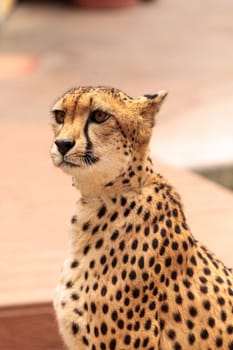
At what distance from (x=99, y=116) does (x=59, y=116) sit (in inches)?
1.6

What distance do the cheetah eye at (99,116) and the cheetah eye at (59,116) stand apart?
3 centimetres

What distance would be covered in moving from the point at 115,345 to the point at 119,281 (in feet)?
0.20

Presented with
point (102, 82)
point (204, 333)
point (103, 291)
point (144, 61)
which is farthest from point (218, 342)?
point (144, 61)

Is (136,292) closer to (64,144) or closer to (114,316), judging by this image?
(114,316)

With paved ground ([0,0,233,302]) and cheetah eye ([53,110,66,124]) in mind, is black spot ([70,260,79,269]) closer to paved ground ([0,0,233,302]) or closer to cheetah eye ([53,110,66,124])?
cheetah eye ([53,110,66,124])

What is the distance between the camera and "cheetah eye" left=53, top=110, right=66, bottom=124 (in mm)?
843

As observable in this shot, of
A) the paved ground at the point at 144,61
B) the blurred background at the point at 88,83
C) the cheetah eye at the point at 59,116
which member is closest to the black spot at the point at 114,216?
the cheetah eye at the point at 59,116

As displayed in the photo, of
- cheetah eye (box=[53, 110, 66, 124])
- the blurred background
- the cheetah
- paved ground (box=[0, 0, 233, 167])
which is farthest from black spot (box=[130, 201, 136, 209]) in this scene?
paved ground (box=[0, 0, 233, 167])

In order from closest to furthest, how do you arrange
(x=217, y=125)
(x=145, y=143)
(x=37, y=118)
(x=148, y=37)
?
(x=145, y=143) → (x=217, y=125) → (x=37, y=118) → (x=148, y=37)

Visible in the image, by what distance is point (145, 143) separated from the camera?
848 millimetres

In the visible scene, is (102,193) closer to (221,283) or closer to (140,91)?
(221,283)

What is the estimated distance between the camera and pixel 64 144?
32.0 inches

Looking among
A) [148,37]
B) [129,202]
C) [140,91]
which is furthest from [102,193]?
[148,37]

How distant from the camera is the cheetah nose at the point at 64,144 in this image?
812 mm
